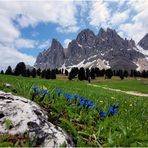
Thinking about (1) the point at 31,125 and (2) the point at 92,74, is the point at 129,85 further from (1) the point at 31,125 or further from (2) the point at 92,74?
(1) the point at 31,125

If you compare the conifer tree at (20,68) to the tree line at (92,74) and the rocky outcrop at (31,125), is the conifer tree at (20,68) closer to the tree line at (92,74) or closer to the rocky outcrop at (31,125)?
the tree line at (92,74)

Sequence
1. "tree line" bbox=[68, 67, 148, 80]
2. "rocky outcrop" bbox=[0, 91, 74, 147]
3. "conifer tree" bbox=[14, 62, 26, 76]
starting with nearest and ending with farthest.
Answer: "rocky outcrop" bbox=[0, 91, 74, 147], "conifer tree" bbox=[14, 62, 26, 76], "tree line" bbox=[68, 67, 148, 80]

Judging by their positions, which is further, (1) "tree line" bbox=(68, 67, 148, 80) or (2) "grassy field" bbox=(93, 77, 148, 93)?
(1) "tree line" bbox=(68, 67, 148, 80)

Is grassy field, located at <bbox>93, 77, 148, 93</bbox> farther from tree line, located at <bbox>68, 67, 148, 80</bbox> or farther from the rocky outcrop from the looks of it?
the rocky outcrop

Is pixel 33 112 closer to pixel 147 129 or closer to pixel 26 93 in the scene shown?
pixel 26 93

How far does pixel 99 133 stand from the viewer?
5.81 meters

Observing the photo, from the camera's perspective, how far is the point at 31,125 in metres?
5.11

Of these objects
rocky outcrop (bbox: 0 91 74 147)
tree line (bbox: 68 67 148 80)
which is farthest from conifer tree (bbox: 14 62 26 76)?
rocky outcrop (bbox: 0 91 74 147)

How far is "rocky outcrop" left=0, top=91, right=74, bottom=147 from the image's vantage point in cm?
483

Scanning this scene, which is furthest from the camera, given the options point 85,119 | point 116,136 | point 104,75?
point 104,75

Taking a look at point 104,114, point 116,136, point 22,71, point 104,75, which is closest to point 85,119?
point 104,114

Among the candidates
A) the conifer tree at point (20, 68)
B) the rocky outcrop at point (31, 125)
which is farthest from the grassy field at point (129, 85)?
the rocky outcrop at point (31, 125)

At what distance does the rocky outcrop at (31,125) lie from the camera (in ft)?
15.9

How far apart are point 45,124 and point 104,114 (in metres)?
2.11
